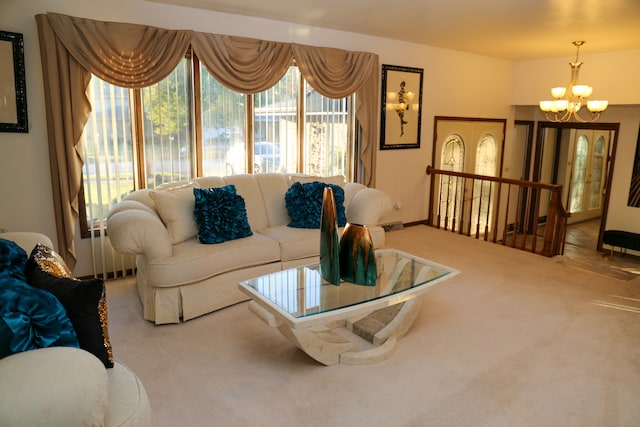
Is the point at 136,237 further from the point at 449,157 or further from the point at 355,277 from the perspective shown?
the point at 449,157

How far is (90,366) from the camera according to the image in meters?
1.45

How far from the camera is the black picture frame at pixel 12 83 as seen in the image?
11.0ft

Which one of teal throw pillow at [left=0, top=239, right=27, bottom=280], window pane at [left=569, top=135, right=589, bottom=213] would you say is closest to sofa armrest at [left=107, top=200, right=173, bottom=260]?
teal throw pillow at [left=0, top=239, right=27, bottom=280]

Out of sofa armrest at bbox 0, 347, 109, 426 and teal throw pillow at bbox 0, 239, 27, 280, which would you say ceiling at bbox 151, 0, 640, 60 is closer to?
teal throw pillow at bbox 0, 239, 27, 280

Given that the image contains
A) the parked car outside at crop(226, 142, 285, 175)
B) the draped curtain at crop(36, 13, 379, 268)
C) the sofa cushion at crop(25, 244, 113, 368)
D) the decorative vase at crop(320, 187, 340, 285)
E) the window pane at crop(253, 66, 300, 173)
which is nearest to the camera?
the sofa cushion at crop(25, 244, 113, 368)

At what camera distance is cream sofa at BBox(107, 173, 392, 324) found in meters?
3.14

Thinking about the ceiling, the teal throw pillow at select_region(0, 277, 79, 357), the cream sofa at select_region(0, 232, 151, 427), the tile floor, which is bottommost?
the tile floor

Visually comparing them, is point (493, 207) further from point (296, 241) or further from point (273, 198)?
point (296, 241)

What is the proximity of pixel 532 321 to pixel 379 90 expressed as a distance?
3.24 metres

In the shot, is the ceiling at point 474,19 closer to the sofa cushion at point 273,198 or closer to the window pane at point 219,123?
the window pane at point 219,123

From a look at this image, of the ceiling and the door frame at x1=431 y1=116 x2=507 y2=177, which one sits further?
the door frame at x1=431 y1=116 x2=507 y2=177

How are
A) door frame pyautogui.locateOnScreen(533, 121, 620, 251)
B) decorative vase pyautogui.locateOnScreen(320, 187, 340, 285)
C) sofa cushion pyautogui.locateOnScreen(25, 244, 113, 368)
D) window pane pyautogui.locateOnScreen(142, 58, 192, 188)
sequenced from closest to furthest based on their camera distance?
1. sofa cushion pyautogui.locateOnScreen(25, 244, 113, 368)
2. decorative vase pyautogui.locateOnScreen(320, 187, 340, 285)
3. window pane pyautogui.locateOnScreen(142, 58, 192, 188)
4. door frame pyautogui.locateOnScreen(533, 121, 620, 251)

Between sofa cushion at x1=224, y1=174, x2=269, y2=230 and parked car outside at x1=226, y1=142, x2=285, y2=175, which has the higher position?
parked car outside at x1=226, y1=142, x2=285, y2=175

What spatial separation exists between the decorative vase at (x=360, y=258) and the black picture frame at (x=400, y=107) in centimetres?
313
